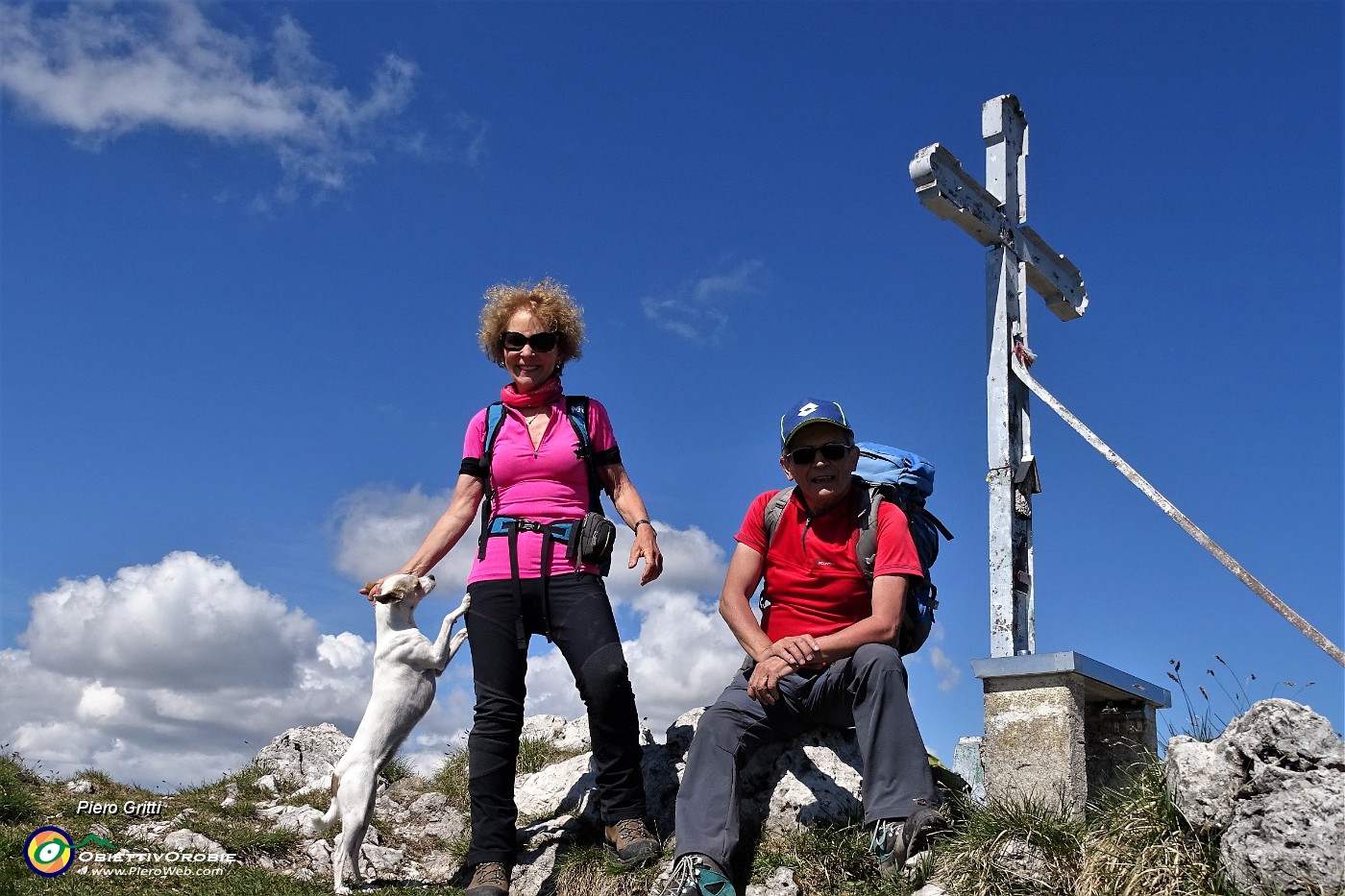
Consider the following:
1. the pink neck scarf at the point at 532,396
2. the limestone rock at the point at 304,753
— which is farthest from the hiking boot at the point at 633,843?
the limestone rock at the point at 304,753

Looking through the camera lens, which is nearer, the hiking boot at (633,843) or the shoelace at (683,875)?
the shoelace at (683,875)

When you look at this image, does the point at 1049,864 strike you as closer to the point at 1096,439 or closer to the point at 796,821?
the point at 796,821

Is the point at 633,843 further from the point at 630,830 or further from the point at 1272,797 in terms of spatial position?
the point at 1272,797

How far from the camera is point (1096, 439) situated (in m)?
6.59

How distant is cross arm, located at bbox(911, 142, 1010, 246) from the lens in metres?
7.01

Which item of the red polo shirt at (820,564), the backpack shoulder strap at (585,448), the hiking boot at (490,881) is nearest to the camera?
the red polo shirt at (820,564)

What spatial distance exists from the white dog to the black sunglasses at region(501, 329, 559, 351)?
1446 millimetres

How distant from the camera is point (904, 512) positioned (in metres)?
6.00

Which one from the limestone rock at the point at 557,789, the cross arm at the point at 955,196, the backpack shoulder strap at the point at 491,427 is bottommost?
the limestone rock at the point at 557,789

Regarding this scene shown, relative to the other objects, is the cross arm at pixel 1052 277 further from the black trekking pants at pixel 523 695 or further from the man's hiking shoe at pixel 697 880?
the man's hiking shoe at pixel 697 880

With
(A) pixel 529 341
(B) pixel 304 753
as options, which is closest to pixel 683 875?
(A) pixel 529 341

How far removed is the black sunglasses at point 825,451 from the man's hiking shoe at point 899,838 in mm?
1801

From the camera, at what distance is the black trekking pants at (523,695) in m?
5.79

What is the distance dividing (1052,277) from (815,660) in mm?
4355
